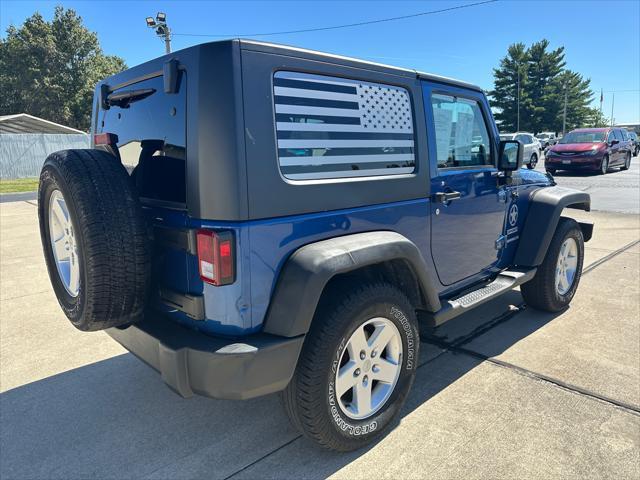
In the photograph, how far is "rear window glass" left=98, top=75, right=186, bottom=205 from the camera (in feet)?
6.82

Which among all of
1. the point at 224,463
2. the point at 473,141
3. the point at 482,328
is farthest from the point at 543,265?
the point at 224,463

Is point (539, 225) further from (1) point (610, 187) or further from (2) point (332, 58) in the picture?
(1) point (610, 187)

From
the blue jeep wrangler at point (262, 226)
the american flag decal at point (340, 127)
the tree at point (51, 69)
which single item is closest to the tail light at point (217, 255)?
the blue jeep wrangler at point (262, 226)

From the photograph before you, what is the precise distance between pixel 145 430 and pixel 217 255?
1373mm

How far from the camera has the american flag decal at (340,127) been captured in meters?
2.10

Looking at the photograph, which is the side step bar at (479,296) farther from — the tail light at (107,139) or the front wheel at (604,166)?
the front wheel at (604,166)

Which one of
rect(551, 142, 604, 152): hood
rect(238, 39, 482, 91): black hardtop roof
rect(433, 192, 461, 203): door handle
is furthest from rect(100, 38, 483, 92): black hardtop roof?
rect(551, 142, 604, 152): hood

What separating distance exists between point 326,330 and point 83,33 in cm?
4990

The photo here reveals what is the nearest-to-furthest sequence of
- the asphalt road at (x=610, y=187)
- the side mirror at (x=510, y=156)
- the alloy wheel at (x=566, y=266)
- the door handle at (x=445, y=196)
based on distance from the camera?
the door handle at (x=445, y=196) → the side mirror at (x=510, y=156) → the alloy wheel at (x=566, y=266) → the asphalt road at (x=610, y=187)

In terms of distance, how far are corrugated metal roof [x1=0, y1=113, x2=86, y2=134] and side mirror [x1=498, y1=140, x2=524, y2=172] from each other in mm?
29350

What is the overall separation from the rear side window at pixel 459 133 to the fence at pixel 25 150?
78.3 feet

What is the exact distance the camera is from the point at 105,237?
6.50ft

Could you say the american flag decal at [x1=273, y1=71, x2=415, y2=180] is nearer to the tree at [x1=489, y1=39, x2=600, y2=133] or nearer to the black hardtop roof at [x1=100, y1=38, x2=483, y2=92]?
the black hardtop roof at [x1=100, y1=38, x2=483, y2=92]

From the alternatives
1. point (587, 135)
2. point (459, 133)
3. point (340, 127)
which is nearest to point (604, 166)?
point (587, 135)
